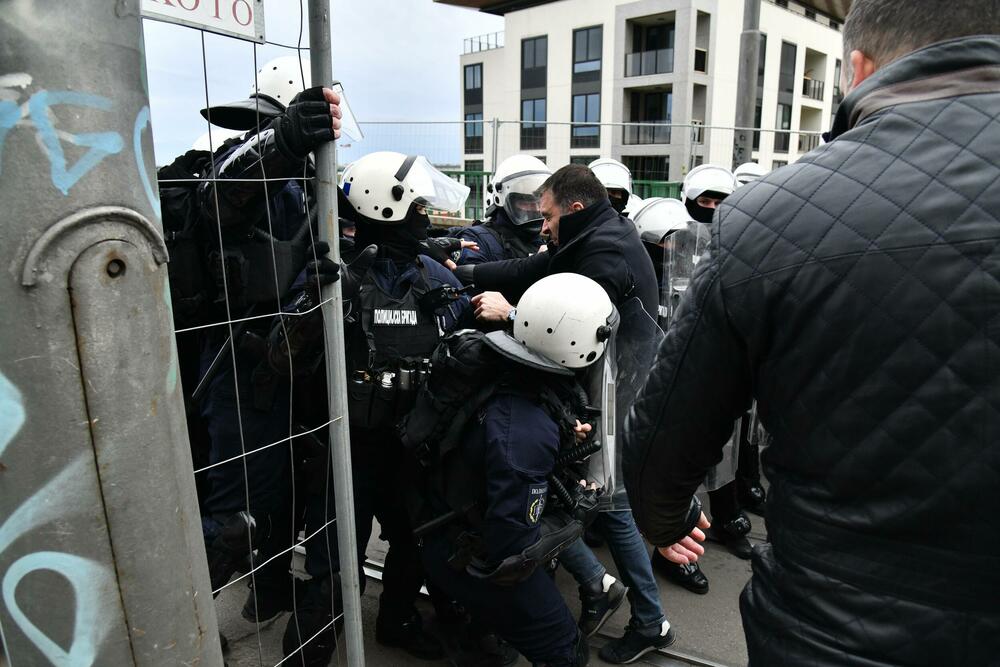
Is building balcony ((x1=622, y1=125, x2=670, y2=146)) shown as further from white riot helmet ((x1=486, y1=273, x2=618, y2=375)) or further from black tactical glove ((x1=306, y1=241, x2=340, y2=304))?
black tactical glove ((x1=306, y1=241, x2=340, y2=304))

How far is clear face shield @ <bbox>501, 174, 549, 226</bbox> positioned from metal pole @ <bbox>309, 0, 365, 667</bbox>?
2.72 m

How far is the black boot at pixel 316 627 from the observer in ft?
8.94

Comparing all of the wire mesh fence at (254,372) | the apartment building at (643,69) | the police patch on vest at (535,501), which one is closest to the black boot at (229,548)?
the wire mesh fence at (254,372)

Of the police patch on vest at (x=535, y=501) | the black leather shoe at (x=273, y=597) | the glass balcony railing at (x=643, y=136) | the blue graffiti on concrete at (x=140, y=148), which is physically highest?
the glass balcony railing at (x=643, y=136)

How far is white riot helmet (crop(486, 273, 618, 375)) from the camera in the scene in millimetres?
2611

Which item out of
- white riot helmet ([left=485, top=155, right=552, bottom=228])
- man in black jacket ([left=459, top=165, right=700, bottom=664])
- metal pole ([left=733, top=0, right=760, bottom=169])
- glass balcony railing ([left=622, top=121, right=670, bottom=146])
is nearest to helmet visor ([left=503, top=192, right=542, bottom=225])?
white riot helmet ([left=485, top=155, right=552, bottom=228])

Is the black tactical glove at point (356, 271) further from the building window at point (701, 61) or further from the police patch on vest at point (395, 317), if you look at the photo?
the building window at point (701, 61)

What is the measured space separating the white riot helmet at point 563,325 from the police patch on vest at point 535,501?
42 cm

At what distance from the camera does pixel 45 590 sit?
41.8 inches

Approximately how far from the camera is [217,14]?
1.68m

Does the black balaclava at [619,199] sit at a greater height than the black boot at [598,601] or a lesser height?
greater

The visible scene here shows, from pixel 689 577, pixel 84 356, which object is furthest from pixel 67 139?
pixel 689 577

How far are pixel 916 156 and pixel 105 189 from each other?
1.16 metres

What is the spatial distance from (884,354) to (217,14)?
61.3 inches
